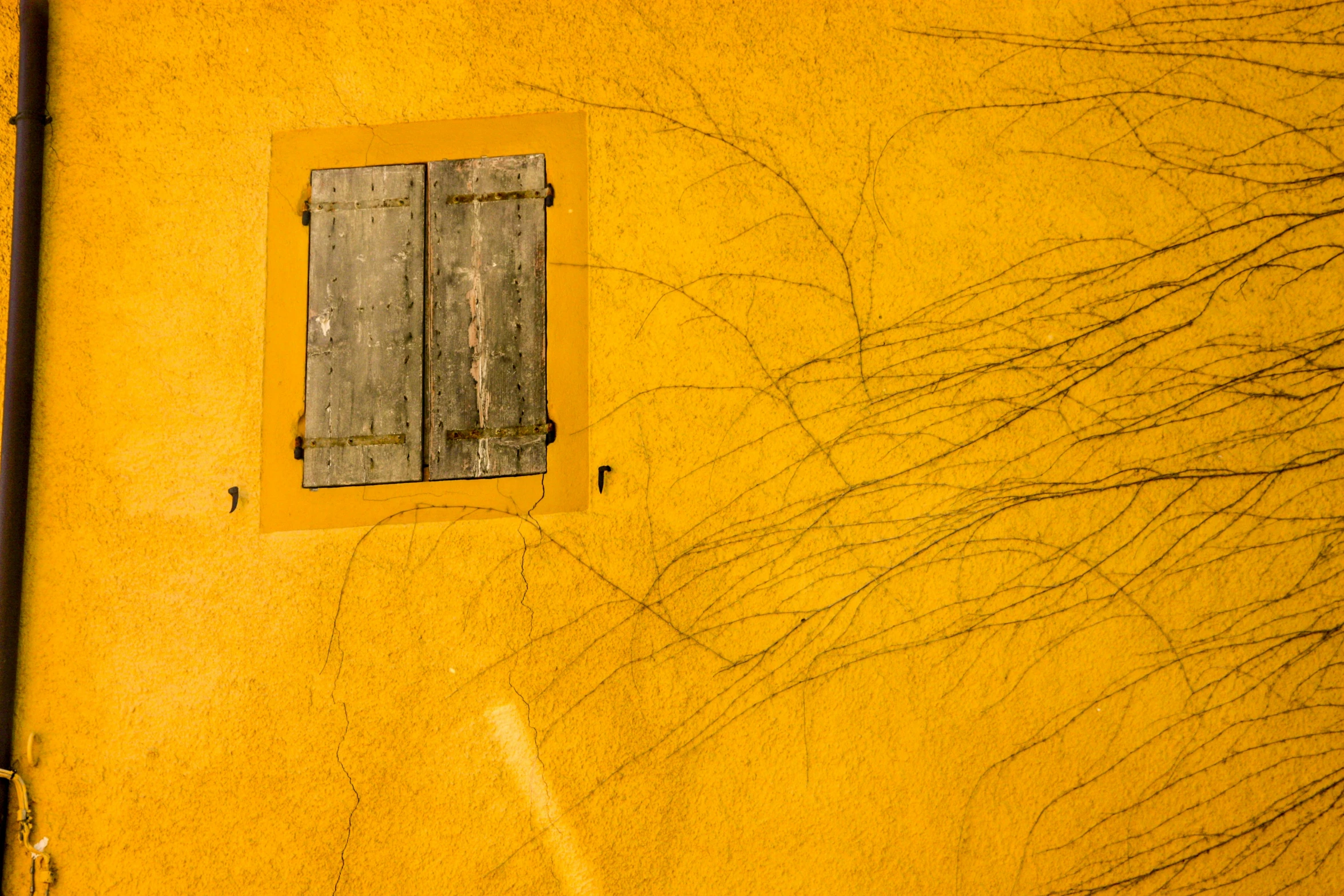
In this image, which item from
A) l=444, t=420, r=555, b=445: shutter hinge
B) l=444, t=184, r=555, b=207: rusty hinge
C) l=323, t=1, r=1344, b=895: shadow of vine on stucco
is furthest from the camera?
l=444, t=184, r=555, b=207: rusty hinge

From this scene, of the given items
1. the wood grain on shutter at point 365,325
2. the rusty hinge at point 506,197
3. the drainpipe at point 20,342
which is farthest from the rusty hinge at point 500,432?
the drainpipe at point 20,342

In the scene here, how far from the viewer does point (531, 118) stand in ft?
12.2

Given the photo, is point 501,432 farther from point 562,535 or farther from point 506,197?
point 506,197

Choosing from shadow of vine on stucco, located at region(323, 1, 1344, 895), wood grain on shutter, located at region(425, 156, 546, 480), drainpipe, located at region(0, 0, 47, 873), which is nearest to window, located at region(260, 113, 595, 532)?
wood grain on shutter, located at region(425, 156, 546, 480)

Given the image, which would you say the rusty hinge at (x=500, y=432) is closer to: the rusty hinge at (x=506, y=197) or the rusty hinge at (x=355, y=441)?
the rusty hinge at (x=355, y=441)

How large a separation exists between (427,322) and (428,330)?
0.03 m

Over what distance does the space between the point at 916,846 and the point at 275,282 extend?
2.75 metres

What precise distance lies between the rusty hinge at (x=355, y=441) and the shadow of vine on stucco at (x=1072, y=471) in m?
0.56

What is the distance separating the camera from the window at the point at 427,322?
3.56m

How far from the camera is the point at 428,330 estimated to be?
3.64 meters

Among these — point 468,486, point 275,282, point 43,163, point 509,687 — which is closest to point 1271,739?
point 509,687

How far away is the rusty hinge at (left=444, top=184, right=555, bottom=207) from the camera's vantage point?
12.1ft

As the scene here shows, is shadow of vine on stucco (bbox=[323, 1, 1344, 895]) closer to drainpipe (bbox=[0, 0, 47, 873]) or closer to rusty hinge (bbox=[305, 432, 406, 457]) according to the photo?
rusty hinge (bbox=[305, 432, 406, 457])

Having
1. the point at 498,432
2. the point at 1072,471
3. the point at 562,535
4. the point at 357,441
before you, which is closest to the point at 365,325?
the point at 357,441
